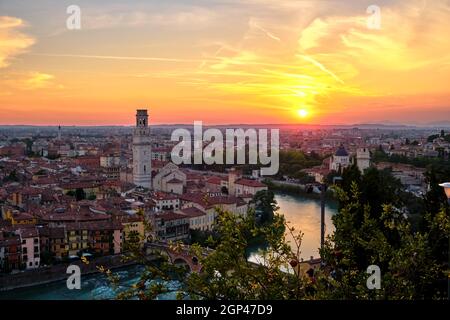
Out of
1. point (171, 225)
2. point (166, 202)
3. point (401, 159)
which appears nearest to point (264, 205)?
point (166, 202)

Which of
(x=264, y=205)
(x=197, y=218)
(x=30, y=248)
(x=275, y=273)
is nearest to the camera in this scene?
(x=275, y=273)

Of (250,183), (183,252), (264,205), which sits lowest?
(264,205)

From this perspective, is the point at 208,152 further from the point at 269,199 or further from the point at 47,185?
the point at 269,199

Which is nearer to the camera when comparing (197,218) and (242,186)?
(197,218)

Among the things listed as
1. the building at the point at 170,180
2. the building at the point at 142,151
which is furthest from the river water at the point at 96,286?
the building at the point at 142,151

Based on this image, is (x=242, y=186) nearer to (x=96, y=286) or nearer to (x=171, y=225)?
(x=171, y=225)

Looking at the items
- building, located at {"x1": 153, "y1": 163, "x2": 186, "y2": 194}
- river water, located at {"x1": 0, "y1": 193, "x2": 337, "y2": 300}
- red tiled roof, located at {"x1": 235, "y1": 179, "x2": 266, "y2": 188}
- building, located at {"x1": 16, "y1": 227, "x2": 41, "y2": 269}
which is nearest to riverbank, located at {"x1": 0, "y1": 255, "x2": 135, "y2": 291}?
river water, located at {"x1": 0, "y1": 193, "x2": 337, "y2": 300}

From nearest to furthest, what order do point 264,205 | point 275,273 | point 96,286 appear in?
point 275,273
point 96,286
point 264,205

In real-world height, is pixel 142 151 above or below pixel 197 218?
above
